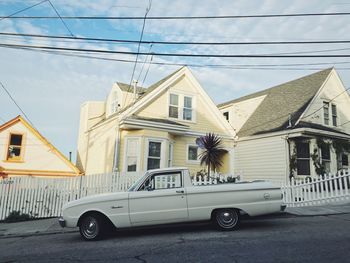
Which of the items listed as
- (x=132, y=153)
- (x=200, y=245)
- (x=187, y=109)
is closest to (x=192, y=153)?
(x=187, y=109)

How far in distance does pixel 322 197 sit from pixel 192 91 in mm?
9535

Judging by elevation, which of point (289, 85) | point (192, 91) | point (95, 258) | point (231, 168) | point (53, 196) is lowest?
point (95, 258)

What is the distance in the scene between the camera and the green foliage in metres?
10.2

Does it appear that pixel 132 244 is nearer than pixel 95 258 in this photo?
No

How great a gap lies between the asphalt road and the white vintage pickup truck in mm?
371

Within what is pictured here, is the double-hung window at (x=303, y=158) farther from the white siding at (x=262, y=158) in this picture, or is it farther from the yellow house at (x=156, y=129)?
the yellow house at (x=156, y=129)

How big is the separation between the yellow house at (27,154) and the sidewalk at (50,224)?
10.8m

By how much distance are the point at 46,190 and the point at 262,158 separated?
11976 millimetres

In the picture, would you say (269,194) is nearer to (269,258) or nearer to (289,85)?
(269,258)

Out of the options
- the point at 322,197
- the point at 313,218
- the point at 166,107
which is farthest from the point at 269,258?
the point at 166,107

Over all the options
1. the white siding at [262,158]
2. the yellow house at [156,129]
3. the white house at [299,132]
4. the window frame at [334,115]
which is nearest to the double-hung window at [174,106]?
the yellow house at [156,129]

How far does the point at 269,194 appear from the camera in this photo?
732 cm

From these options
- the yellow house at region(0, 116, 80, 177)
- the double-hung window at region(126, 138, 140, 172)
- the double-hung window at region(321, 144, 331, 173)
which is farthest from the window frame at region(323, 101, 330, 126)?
the yellow house at region(0, 116, 80, 177)

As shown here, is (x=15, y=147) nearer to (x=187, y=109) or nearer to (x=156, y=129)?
(x=156, y=129)
